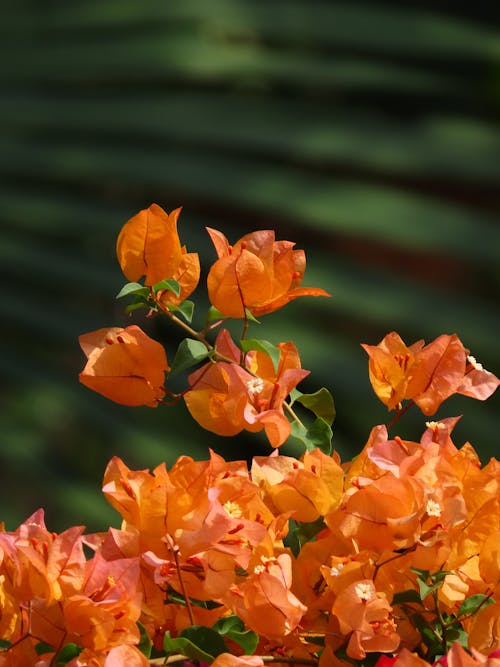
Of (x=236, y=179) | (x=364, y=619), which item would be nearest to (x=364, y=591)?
(x=364, y=619)

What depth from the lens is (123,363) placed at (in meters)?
0.40

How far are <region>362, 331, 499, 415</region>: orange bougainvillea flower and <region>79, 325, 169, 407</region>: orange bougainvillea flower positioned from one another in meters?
0.08

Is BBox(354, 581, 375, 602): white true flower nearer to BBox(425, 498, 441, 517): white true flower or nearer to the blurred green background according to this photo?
BBox(425, 498, 441, 517): white true flower

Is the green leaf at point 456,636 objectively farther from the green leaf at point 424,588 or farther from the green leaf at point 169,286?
the green leaf at point 169,286

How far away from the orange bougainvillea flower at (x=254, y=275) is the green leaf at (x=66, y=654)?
126mm

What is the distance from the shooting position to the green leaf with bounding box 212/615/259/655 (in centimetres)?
35

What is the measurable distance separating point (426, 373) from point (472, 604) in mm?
89

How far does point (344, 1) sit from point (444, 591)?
5.61ft

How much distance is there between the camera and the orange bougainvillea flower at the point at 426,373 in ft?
1.34

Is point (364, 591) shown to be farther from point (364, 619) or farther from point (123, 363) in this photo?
point (123, 363)

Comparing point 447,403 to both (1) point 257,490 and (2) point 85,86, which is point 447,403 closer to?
(2) point 85,86

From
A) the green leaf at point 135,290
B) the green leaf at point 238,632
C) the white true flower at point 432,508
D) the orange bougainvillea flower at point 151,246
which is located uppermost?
the orange bougainvillea flower at point 151,246

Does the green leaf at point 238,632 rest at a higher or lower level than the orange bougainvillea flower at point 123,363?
lower

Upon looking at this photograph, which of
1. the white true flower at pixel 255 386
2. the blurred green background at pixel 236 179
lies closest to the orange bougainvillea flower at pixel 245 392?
the white true flower at pixel 255 386
